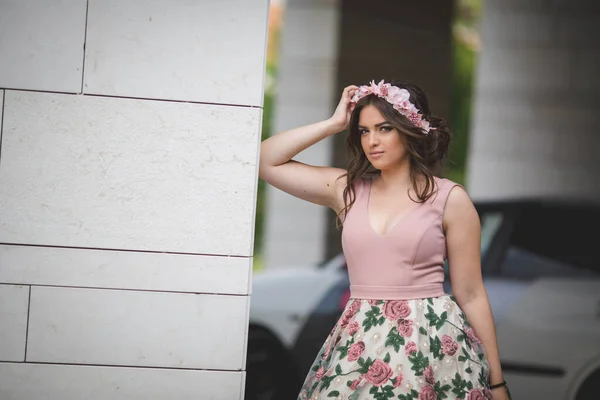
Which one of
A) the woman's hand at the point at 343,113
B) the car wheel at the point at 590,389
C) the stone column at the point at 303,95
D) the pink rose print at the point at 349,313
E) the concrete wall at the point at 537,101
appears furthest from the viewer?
the stone column at the point at 303,95

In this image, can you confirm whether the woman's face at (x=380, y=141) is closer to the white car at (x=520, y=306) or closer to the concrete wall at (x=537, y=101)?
the white car at (x=520, y=306)

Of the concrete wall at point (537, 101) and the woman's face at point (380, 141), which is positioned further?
the concrete wall at point (537, 101)

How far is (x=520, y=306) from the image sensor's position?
545 cm

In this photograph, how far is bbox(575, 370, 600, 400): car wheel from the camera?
5.25 meters

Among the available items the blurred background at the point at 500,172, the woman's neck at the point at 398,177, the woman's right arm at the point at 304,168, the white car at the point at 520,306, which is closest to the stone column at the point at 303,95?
the blurred background at the point at 500,172

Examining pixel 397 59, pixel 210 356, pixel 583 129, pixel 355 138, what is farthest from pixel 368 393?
pixel 397 59

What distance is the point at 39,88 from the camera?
3.23 metres

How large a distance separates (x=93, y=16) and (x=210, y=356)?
Answer: 1.24 metres

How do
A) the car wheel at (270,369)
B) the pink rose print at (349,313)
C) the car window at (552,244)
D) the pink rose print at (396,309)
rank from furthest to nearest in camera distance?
the car wheel at (270,369) < the car window at (552,244) < the pink rose print at (349,313) < the pink rose print at (396,309)

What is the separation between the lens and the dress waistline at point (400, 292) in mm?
3213

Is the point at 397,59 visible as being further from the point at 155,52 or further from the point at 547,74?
the point at 155,52

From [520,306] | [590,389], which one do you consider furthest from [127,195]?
[590,389]

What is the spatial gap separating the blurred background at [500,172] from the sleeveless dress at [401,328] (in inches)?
19.1

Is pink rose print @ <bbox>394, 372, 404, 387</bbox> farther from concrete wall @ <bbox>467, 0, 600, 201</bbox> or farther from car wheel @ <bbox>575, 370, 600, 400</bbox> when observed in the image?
concrete wall @ <bbox>467, 0, 600, 201</bbox>
